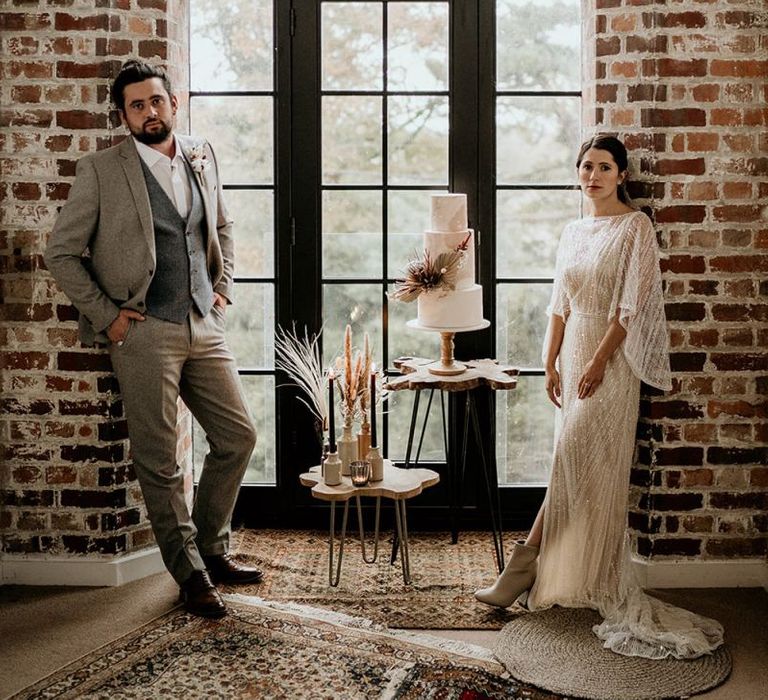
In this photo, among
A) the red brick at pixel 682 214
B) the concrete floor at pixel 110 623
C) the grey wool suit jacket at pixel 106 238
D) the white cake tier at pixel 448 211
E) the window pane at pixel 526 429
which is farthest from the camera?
the window pane at pixel 526 429

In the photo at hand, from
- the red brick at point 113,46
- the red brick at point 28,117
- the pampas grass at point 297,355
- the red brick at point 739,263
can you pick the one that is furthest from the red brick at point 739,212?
the red brick at point 28,117

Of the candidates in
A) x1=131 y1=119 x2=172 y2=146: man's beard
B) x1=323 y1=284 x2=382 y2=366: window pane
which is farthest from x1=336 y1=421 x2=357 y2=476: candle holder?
x1=131 y1=119 x2=172 y2=146: man's beard

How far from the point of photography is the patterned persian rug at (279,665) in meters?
3.02

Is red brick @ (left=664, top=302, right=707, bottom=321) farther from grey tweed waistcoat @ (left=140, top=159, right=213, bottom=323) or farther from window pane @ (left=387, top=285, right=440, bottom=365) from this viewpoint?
grey tweed waistcoat @ (left=140, top=159, right=213, bottom=323)

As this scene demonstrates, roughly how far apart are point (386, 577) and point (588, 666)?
100 centimetres

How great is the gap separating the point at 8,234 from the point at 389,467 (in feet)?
5.52

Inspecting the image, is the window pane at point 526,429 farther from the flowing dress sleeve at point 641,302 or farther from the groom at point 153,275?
the groom at point 153,275

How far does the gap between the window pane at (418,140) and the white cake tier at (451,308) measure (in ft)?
2.40

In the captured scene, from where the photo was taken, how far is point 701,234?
3.73 m

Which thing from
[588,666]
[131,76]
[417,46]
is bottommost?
[588,666]

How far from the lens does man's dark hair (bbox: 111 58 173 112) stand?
356 centimetres

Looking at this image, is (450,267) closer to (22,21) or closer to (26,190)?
(26,190)

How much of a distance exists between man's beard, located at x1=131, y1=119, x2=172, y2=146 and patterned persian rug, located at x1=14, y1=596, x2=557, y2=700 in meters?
1.67

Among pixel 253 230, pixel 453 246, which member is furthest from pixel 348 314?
pixel 453 246
